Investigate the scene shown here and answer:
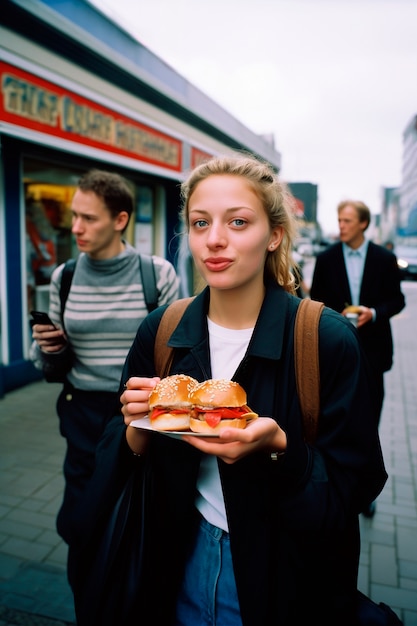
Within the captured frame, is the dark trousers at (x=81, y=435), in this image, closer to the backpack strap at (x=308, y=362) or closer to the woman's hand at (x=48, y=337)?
the woman's hand at (x=48, y=337)

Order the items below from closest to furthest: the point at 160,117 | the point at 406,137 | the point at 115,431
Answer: the point at 115,431, the point at 160,117, the point at 406,137

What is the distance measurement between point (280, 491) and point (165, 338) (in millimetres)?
633

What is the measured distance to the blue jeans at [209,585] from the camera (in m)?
1.54

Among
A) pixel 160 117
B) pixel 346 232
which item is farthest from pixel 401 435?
pixel 160 117

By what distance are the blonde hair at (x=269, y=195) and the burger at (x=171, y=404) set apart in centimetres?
55

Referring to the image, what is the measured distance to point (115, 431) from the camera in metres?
1.69

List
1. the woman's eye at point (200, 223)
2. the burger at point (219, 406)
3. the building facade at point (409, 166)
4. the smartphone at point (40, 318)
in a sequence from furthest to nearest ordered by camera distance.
Answer: the building facade at point (409, 166) < the smartphone at point (40, 318) < the woman's eye at point (200, 223) < the burger at point (219, 406)

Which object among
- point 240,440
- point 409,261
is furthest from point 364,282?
point 409,261

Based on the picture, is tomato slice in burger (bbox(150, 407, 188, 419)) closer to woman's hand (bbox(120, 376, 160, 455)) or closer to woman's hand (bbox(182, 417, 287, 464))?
woman's hand (bbox(120, 376, 160, 455))

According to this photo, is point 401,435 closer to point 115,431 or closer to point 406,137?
point 115,431

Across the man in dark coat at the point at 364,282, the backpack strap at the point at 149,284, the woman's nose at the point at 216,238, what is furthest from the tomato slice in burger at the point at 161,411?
the man in dark coat at the point at 364,282

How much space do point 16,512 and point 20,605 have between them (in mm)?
1083

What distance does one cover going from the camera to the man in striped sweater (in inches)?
106

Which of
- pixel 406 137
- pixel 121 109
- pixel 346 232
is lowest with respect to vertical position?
pixel 346 232
